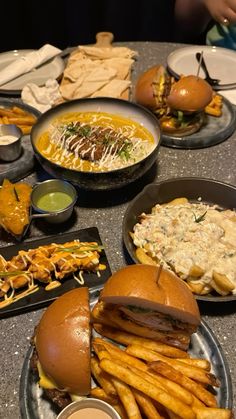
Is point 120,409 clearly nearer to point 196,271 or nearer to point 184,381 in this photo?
point 184,381

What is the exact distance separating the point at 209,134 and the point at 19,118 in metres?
1.11

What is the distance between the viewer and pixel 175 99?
2.43 m

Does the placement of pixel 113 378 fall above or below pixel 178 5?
below

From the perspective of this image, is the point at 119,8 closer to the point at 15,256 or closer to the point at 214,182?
the point at 214,182

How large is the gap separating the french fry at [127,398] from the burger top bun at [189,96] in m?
1.62

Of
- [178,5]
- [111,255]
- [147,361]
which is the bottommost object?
[111,255]

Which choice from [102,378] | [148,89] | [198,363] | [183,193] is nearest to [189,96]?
[148,89]

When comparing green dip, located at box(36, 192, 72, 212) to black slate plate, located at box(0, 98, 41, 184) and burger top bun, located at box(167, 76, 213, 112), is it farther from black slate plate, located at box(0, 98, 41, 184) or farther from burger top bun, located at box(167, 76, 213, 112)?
burger top bun, located at box(167, 76, 213, 112)

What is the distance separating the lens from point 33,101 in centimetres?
279

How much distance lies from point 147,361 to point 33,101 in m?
1.95

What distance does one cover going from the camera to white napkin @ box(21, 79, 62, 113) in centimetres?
277

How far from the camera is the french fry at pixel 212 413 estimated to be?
1204 mm

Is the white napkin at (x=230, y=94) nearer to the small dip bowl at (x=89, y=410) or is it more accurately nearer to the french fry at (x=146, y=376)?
the french fry at (x=146, y=376)

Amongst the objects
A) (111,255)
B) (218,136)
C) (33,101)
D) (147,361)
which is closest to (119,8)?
(33,101)
